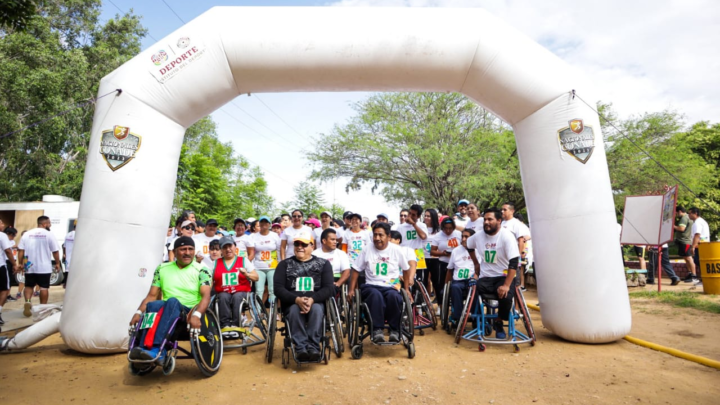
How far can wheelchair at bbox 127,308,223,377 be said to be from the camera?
4168 mm

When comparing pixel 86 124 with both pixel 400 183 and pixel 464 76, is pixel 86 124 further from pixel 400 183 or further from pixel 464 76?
pixel 464 76

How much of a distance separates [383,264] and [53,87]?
18172 mm

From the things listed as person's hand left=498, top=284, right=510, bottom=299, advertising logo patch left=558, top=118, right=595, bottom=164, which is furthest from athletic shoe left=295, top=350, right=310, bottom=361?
advertising logo patch left=558, top=118, right=595, bottom=164

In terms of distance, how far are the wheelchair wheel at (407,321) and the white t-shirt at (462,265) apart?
1372mm

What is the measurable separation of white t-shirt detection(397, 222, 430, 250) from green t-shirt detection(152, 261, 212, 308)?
3732 mm

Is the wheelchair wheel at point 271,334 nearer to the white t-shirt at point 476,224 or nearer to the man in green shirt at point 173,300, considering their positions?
the man in green shirt at point 173,300

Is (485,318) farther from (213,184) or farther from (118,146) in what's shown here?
(213,184)

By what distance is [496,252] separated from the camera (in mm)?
5660

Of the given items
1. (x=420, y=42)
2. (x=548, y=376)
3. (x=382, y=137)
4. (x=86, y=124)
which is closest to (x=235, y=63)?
(x=420, y=42)

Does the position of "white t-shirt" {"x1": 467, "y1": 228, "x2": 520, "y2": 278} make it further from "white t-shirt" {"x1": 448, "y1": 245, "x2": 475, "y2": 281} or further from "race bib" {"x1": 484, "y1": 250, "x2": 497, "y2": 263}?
"white t-shirt" {"x1": 448, "y1": 245, "x2": 475, "y2": 281}

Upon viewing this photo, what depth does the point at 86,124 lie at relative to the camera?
21.7 meters

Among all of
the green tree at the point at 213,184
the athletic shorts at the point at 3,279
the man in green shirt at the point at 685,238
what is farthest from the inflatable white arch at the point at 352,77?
the green tree at the point at 213,184

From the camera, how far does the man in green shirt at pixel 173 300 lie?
161 inches

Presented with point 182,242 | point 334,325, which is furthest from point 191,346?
point 334,325
